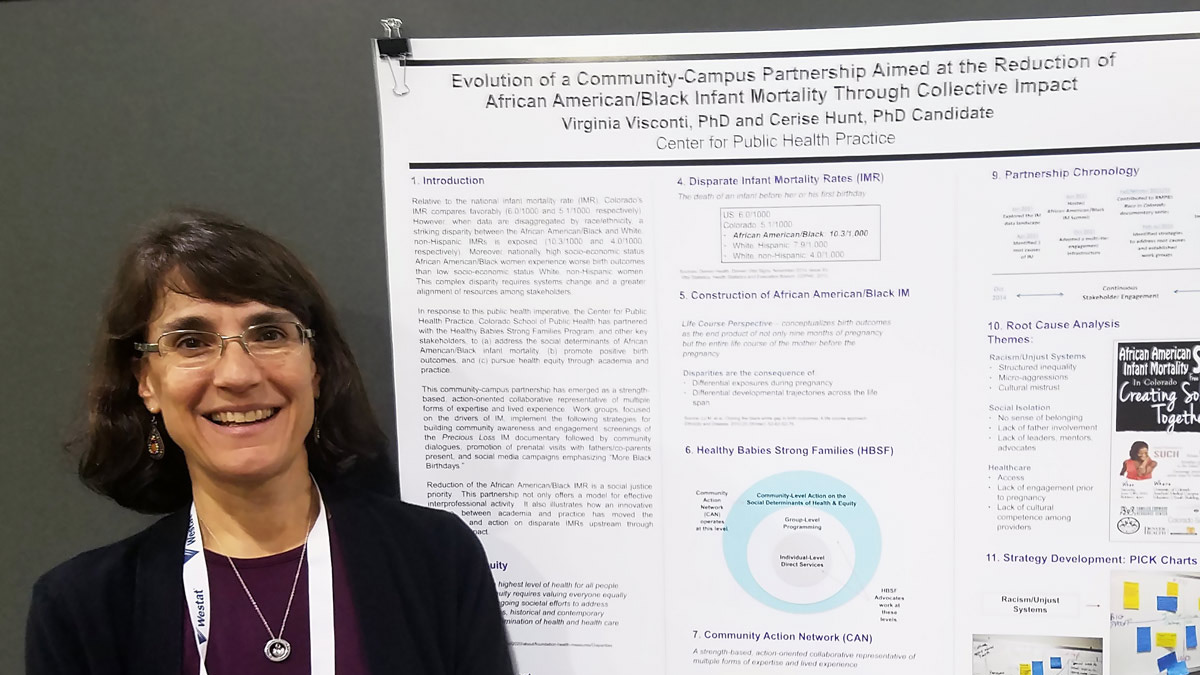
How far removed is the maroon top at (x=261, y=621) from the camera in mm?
1040

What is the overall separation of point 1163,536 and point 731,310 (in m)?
0.80

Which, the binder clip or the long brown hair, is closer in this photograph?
the long brown hair

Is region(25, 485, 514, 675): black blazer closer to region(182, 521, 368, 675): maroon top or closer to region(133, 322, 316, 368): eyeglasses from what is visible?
region(182, 521, 368, 675): maroon top

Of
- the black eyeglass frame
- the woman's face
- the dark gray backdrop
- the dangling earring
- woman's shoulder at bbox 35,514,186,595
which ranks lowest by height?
woman's shoulder at bbox 35,514,186,595

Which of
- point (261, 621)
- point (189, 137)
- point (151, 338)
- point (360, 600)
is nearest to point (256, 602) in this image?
point (261, 621)

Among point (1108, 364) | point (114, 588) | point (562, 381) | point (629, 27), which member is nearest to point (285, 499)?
point (114, 588)

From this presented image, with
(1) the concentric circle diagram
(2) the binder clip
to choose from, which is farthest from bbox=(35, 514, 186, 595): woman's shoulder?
(1) the concentric circle diagram

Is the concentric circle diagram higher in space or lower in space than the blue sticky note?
higher

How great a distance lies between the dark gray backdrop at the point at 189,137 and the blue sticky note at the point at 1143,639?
1176 millimetres

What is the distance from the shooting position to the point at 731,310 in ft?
3.96

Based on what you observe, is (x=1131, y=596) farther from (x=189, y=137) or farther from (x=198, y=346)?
(x=189, y=137)

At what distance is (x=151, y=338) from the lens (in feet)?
3.41

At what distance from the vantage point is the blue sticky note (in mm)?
1206

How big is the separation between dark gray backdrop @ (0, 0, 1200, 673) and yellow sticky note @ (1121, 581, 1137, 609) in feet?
3.61
